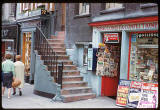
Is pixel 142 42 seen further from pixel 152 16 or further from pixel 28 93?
pixel 28 93

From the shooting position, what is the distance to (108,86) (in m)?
10.9

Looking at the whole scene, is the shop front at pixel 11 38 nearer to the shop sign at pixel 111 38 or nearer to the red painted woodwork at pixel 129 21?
the red painted woodwork at pixel 129 21

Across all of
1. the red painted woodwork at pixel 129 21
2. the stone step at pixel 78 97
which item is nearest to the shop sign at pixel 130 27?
the red painted woodwork at pixel 129 21

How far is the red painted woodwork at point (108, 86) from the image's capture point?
10.8m

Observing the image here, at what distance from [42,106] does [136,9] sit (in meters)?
4.57

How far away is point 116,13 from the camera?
9789 millimetres

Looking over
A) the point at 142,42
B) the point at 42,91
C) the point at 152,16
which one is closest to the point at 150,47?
the point at 142,42

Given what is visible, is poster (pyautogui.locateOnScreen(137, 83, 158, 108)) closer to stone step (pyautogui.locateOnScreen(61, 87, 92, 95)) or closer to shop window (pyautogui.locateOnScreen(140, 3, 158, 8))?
shop window (pyautogui.locateOnScreen(140, 3, 158, 8))

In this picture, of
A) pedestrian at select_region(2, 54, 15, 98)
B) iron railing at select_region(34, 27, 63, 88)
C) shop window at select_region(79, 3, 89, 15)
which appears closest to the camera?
pedestrian at select_region(2, 54, 15, 98)

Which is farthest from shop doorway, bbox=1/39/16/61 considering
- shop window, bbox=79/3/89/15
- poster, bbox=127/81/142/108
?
poster, bbox=127/81/142/108

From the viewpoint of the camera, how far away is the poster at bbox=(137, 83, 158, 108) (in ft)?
26.4

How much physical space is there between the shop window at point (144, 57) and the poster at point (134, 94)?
56 cm

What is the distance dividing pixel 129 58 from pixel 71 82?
2.60 m

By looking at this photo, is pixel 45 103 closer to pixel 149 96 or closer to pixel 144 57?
pixel 149 96
